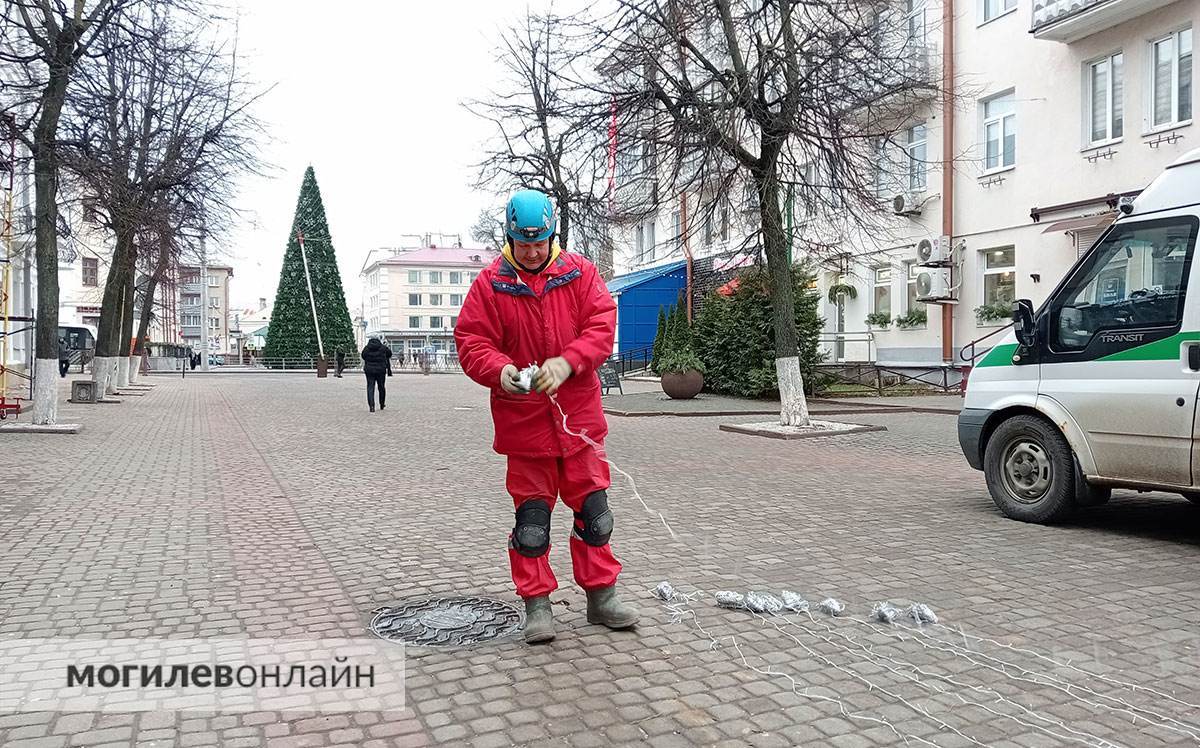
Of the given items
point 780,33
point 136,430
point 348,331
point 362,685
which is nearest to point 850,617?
point 362,685

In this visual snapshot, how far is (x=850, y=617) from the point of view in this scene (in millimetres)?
4352

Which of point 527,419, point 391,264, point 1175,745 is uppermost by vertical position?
point 391,264

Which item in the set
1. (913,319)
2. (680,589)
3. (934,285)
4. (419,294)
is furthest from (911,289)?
(419,294)

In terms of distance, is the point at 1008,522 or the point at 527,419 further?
the point at 1008,522

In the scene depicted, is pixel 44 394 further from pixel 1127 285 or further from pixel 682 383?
pixel 1127 285

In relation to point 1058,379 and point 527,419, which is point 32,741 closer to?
point 527,419

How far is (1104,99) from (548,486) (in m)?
19.2

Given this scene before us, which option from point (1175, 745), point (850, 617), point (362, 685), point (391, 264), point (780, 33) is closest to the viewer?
point (1175, 745)

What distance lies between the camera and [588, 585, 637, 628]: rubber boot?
13.5 feet

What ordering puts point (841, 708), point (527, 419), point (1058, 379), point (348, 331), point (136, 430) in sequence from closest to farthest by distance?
1. point (841, 708)
2. point (527, 419)
3. point (1058, 379)
4. point (136, 430)
5. point (348, 331)

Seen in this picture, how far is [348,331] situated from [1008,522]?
185 feet

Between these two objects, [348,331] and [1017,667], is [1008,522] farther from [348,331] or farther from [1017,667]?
[348,331]

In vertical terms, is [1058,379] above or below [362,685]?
above

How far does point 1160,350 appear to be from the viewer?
5.80 meters
